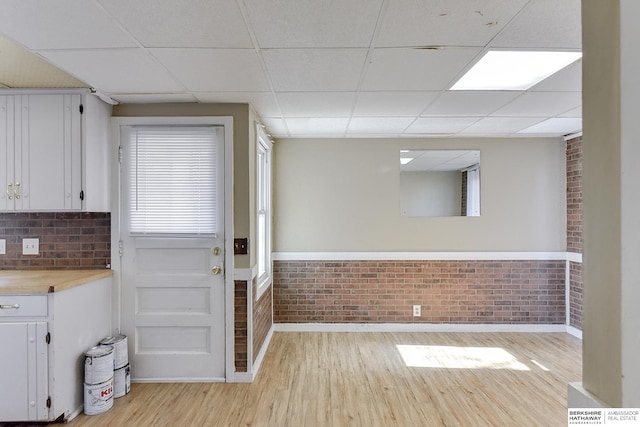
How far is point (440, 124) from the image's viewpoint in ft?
12.1

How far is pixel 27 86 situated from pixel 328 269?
10.8 ft

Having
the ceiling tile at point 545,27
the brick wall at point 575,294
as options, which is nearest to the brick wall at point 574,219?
the brick wall at point 575,294

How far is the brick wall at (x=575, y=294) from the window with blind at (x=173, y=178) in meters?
4.04

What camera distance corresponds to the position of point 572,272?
419cm

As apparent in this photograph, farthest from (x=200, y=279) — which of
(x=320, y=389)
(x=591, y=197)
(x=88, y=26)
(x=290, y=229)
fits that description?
(x=591, y=197)

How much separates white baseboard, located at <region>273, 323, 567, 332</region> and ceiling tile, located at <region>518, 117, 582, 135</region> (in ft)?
7.59

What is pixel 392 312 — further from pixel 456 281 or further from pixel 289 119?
pixel 289 119

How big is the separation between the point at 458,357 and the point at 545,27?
9.67 ft

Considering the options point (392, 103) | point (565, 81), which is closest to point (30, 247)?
point (392, 103)

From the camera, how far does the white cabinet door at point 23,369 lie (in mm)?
2242

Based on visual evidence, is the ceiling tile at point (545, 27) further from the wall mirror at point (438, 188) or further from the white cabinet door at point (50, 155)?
the white cabinet door at point (50, 155)

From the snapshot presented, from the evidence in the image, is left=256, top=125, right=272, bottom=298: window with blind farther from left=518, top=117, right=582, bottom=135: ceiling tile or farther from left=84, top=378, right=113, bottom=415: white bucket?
left=518, top=117, right=582, bottom=135: ceiling tile

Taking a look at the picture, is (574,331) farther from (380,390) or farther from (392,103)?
(392,103)

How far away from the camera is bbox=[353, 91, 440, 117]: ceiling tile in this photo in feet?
8.96
